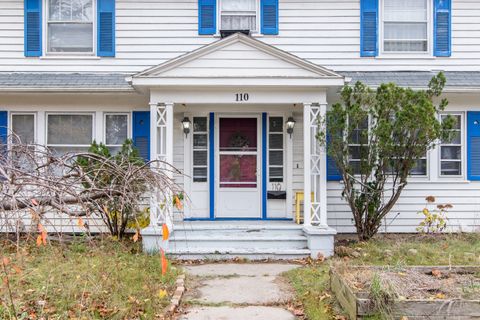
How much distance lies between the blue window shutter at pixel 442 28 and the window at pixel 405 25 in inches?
8.1

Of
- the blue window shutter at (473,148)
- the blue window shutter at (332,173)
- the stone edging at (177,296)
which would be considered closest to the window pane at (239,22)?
the blue window shutter at (332,173)

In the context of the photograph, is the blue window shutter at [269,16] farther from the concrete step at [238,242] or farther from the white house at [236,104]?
the concrete step at [238,242]

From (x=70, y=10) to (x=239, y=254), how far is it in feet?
22.8

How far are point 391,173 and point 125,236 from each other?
5.73 metres

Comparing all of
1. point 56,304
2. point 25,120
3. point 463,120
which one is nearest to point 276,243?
point 56,304

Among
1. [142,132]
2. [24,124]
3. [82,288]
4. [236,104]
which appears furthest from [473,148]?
[24,124]

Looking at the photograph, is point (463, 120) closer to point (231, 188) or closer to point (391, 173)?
point (391, 173)

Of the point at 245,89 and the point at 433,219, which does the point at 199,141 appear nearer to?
the point at 245,89

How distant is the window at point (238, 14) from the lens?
10750 mm

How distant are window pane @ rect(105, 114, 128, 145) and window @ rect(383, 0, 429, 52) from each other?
20.6 feet

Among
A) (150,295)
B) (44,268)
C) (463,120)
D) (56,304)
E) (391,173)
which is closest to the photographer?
(56,304)

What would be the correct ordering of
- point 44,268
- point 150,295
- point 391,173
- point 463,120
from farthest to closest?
1. point 463,120
2. point 391,173
3. point 44,268
4. point 150,295

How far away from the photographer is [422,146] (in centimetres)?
852

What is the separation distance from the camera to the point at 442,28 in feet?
34.9
